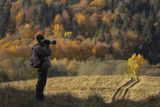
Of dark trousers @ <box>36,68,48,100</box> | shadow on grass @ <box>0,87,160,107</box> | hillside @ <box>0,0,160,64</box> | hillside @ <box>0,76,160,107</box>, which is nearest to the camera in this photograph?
shadow on grass @ <box>0,87,160,107</box>

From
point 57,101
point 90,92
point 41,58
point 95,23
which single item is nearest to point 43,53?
point 41,58

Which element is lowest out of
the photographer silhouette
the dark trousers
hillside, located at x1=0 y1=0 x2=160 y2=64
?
hillside, located at x1=0 y1=0 x2=160 y2=64

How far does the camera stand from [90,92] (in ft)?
51.5

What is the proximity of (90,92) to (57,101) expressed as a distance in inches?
110

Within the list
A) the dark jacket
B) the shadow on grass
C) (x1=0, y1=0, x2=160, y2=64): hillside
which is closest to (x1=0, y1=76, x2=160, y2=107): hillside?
the shadow on grass

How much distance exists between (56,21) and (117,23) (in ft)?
91.9

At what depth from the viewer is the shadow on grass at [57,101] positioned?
1138 centimetres

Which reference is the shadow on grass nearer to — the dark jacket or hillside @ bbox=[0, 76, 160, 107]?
hillside @ bbox=[0, 76, 160, 107]

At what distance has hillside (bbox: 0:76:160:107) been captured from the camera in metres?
12.6

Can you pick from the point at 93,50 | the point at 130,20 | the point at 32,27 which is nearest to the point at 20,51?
the point at 93,50

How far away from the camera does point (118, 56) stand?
156 metres

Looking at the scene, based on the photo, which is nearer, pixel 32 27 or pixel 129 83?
pixel 129 83

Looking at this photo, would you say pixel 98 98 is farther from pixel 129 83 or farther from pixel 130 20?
pixel 130 20

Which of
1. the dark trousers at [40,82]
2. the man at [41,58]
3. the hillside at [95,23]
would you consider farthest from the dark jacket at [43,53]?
the hillside at [95,23]
